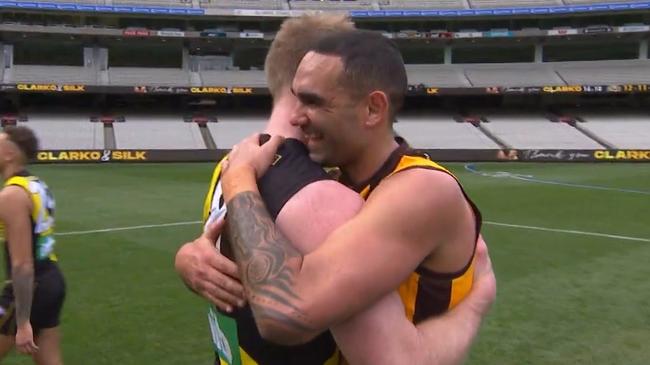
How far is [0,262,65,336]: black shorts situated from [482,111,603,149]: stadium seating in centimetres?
4042

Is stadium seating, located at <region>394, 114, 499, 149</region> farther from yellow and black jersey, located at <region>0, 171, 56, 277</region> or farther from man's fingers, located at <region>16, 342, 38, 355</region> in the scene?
man's fingers, located at <region>16, 342, 38, 355</region>

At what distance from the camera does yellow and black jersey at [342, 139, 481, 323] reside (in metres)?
1.86

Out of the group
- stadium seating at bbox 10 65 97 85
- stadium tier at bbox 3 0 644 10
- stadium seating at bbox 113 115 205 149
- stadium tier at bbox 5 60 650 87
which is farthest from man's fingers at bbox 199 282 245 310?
stadium tier at bbox 3 0 644 10

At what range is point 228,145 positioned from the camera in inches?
1646

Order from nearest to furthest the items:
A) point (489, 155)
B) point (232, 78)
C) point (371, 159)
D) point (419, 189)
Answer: point (419, 189), point (371, 159), point (489, 155), point (232, 78)

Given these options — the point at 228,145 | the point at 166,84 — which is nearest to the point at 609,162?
the point at 228,145

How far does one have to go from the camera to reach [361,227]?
167 centimetres

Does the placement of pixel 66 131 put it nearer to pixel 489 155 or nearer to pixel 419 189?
pixel 489 155

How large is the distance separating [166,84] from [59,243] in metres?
39.1

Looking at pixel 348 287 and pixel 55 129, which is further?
pixel 55 129

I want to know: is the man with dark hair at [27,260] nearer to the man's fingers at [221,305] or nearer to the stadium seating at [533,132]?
the man's fingers at [221,305]

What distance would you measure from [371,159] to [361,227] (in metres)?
0.35

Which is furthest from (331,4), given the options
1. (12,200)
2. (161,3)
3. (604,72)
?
(12,200)

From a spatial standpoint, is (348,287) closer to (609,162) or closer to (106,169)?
(106,169)
